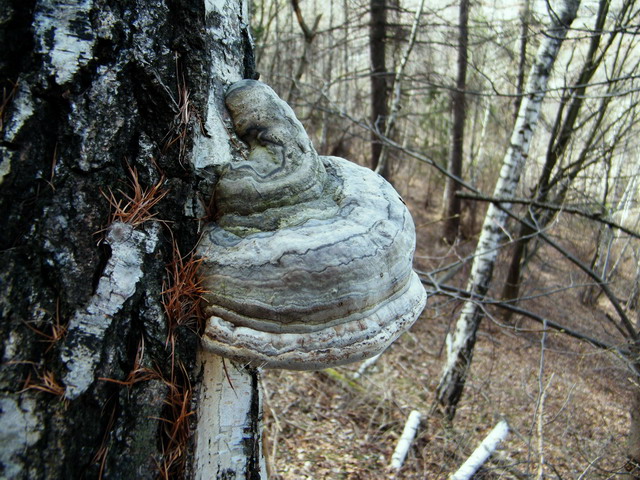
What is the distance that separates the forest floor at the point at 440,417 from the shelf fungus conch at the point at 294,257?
2793 millimetres

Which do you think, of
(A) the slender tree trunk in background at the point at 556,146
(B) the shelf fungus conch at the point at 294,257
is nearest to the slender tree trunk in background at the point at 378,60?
(A) the slender tree trunk in background at the point at 556,146

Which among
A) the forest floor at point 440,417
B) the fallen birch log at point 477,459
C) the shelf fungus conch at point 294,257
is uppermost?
the shelf fungus conch at point 294,257

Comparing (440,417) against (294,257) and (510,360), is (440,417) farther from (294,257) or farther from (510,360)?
(294,257)

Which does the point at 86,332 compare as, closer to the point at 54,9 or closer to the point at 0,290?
the point at 0,290

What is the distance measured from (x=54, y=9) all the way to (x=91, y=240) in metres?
0.61

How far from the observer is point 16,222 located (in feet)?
3.79

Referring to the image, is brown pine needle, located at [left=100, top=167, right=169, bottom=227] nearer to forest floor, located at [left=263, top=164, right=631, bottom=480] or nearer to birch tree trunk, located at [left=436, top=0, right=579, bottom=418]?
forest floor, located at [left=263, top=164, right=631, bottom=480]

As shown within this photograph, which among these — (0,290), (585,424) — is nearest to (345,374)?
(585,424)

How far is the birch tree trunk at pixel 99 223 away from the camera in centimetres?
114

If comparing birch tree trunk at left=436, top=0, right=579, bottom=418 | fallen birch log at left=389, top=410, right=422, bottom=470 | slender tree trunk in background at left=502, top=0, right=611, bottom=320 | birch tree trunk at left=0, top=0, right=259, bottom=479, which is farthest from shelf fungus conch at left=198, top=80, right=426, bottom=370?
slender tree trunk in background at left=502, top=0, right=611, bottom=320

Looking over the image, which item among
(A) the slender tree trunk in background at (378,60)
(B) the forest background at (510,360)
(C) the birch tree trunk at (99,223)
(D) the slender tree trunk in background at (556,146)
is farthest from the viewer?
(A) the slender tree trunk in background at (378,60)

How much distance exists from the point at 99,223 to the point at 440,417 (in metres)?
6.16

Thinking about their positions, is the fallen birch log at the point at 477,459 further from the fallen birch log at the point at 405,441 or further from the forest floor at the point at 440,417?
the fallen birch log at the point at 405,441

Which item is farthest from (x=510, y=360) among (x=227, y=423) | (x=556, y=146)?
(x=227, y=423)
